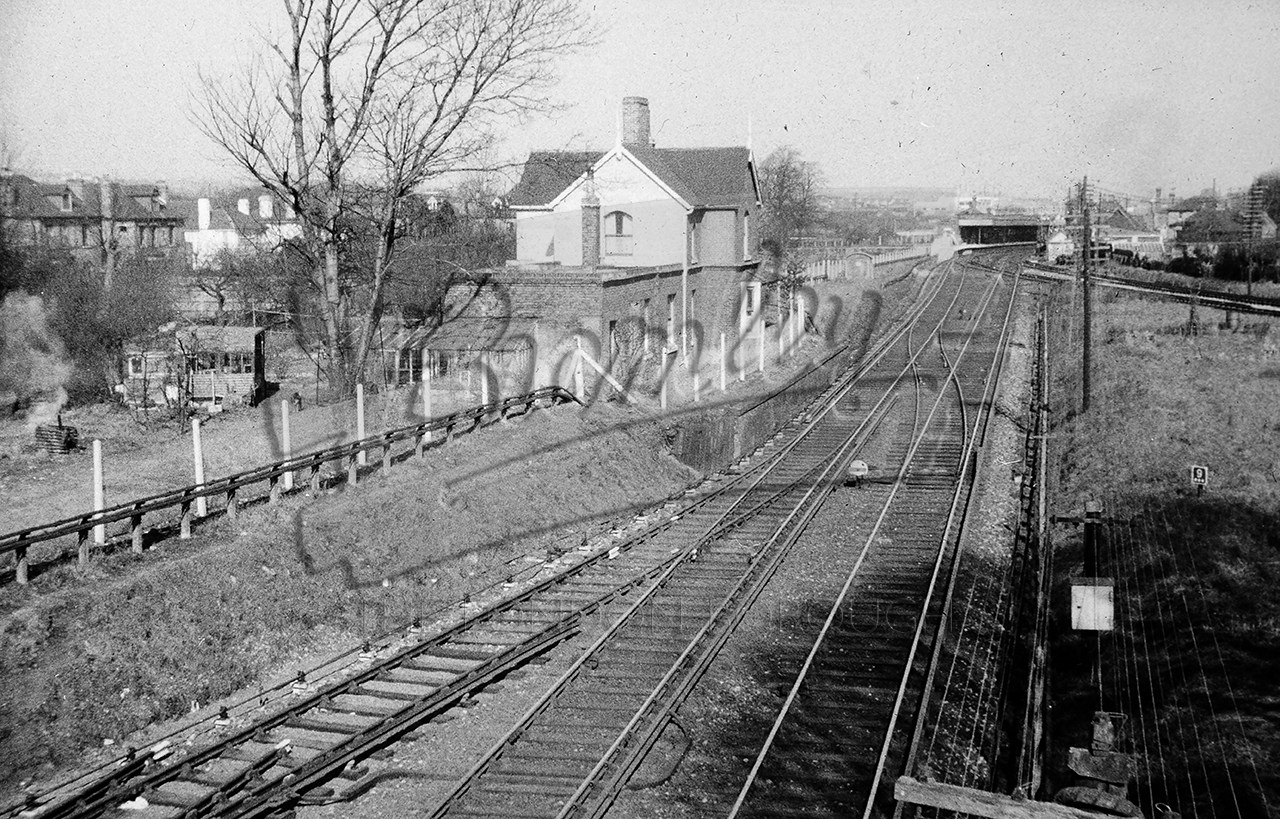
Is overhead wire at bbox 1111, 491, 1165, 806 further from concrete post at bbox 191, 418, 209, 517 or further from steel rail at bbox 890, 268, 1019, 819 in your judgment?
concrete post at bbox 191, 418, 209, 517

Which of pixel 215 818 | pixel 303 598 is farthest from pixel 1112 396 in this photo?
pixel 215 818

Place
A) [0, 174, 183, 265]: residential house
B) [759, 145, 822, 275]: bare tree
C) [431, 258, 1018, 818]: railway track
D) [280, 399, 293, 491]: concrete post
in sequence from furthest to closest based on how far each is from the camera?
[759, 145, 822, 275]: bare tree → [0, 174, 183, 265]: residential house → [280, 399, 293, 491]: concrete post → [431, 258, 1018, 818]: railway track

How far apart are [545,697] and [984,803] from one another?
16.1 feet

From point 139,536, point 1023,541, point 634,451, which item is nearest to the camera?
point 139,536

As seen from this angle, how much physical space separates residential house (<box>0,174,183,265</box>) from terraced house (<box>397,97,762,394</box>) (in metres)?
12.2

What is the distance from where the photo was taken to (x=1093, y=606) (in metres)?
11.3

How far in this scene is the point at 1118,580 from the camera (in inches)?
567

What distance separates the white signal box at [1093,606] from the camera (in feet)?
37.0

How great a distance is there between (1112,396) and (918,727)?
1863cm

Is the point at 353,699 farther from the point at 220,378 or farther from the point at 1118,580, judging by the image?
the point at 220,378

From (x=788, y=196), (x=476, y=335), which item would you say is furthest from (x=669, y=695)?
(x=788, y=196)

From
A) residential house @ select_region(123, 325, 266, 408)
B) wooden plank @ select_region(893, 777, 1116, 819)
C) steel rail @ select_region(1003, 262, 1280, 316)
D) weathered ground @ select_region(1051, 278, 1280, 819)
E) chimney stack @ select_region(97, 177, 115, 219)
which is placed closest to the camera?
wooden plank @ select_region(893, 777, 1116, 819)

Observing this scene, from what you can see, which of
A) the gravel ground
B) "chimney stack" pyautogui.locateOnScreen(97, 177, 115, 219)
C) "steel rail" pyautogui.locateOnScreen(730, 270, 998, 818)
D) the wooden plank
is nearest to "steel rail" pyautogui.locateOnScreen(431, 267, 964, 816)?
the gravel ground

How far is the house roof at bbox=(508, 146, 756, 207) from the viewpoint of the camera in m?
32.1
